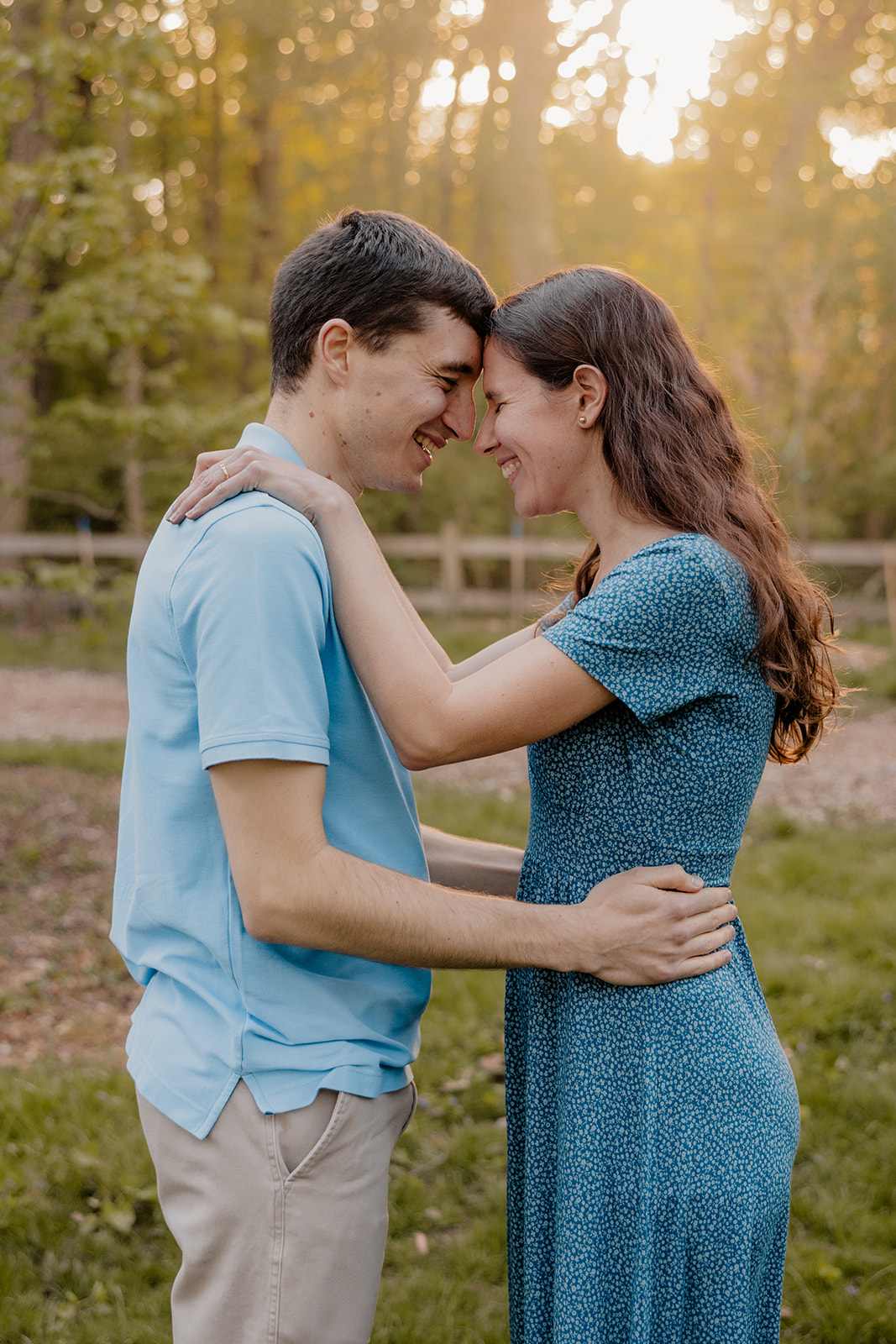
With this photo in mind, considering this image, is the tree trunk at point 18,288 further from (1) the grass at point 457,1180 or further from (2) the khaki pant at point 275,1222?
(2) the khaki pant at point 275,1222

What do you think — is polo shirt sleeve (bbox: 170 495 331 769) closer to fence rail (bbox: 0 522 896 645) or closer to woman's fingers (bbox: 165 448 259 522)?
woman's fingers (bbox: 165 448 259 522)

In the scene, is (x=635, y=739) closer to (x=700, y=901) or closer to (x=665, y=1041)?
(x=700, y=901)

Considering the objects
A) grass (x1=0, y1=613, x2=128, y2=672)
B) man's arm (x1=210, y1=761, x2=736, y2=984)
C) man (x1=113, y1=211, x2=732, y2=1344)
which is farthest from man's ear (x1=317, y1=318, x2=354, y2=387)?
grass (x1=0, y1=613, x2=128, y2=672)

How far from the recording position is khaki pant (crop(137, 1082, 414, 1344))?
5.39 feet

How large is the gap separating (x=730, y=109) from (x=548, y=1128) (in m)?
27.8

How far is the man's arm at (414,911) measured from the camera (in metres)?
1.54

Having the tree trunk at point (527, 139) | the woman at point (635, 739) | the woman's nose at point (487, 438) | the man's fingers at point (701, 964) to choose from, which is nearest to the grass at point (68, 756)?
the woman's nose at point (487, 438)

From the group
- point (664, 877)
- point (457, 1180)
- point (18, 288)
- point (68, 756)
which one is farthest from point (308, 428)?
point (68, 756)

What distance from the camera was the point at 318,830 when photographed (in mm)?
1568

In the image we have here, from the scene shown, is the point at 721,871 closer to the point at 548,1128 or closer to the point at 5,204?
the point at 548,1128

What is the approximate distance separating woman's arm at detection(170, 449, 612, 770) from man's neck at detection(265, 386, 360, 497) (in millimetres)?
207

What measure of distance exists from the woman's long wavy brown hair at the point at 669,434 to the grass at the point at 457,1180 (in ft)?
6.98

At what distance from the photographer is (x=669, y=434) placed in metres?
1.90

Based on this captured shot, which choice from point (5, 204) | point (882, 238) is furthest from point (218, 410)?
point (882, 238)
